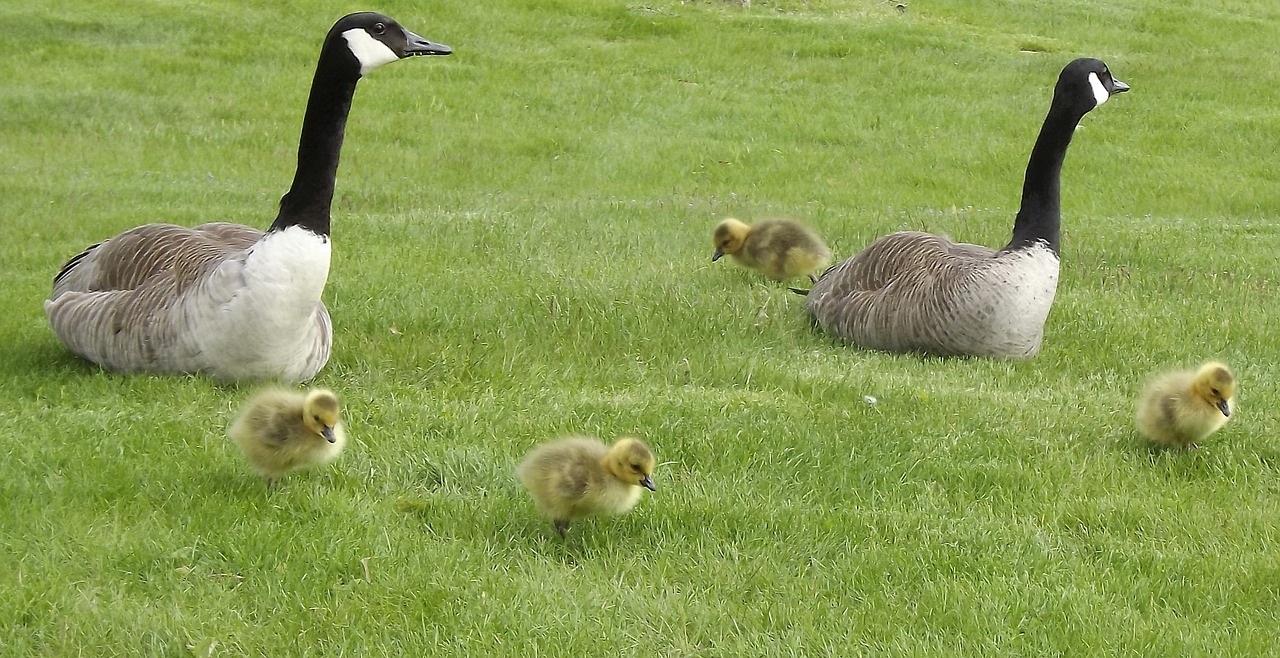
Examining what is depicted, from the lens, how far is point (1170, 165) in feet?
56.8

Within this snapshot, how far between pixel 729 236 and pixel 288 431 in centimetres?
535

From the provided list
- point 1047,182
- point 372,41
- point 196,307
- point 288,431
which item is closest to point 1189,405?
point 1047,182

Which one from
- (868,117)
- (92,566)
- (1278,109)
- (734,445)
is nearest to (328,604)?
(92,566)

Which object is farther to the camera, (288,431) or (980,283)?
(980,283)

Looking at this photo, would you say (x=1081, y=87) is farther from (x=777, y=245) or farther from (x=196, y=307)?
(x=196, y=307)

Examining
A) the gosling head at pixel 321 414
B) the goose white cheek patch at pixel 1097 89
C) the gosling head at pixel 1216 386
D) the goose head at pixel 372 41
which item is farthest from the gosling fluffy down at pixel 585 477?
the goose white cheek patch at pixel 1097 89

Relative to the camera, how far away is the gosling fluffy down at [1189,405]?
5883 millimetres

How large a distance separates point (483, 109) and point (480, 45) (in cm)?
430

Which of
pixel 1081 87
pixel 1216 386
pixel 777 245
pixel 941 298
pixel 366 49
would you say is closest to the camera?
pixel 1216 386

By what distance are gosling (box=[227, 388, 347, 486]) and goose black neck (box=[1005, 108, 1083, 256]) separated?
15.0ft

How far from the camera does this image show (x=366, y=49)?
6.27m

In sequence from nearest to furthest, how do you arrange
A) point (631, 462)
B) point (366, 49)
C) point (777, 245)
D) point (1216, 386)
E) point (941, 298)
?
point (631, 462), point (1216, 386), point (366, 49), point (941, 298), point (777, 245)

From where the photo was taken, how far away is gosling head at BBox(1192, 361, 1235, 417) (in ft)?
19.3

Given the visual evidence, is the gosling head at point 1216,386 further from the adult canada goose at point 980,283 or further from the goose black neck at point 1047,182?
the goose black neck at point 1047,182
